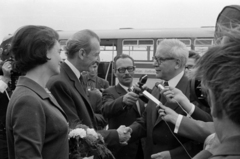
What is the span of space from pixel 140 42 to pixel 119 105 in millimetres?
10460

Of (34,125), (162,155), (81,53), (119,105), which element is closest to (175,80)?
(162,155)

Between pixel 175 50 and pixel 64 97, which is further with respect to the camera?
pixel 175 50

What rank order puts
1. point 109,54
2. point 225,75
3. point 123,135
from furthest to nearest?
point 109,54 → point 123,135 → point 225,75

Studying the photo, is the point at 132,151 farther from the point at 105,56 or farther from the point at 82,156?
the point at 105,56

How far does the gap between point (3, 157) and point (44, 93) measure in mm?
2014

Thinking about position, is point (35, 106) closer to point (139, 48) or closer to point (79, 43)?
point (79, 43)

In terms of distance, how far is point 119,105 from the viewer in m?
4.12

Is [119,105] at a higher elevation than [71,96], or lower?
lower

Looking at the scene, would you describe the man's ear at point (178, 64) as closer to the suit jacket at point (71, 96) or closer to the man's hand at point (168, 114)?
the man's hand at point (168, 114)

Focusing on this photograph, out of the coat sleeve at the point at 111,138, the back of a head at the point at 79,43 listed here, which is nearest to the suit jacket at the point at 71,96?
the back of a head at the point at 79,43

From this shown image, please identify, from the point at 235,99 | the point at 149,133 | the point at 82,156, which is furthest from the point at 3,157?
the point at 235,99

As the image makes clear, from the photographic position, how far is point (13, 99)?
7.08 feet

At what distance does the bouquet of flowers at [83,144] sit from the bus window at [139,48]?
11.4m

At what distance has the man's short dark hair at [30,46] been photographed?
226 cm
